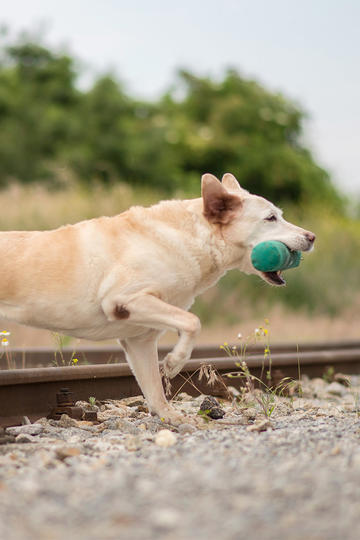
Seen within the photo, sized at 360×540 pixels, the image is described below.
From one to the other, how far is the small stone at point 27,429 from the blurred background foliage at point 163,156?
9.66m

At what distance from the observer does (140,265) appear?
482cm

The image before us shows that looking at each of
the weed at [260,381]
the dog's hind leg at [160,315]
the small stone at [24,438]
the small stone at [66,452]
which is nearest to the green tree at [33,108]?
the weed at [260,381]

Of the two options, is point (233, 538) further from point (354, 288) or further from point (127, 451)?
point (354, 288)

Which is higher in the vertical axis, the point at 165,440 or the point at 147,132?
the point at 147,132

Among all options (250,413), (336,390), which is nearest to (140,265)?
(250,413)

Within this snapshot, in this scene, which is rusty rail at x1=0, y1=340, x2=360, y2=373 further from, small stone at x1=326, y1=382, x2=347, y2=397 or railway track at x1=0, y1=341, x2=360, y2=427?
small stone at x1=326, y1=382, x2=347, y2=397

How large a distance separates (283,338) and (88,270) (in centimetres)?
869

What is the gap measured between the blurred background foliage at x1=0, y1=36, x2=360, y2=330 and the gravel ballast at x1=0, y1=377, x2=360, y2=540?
33.3 feet

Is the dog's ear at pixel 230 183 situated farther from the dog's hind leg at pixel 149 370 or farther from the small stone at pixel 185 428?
the small stone at pixel 185 428

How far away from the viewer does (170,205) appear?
5.18 metres

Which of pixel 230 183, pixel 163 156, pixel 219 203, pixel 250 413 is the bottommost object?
pixel 250 413

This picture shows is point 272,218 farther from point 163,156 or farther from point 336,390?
point 163,156

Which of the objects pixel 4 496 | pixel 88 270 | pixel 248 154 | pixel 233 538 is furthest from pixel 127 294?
pixel 248 154

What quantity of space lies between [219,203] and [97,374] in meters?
1.82
